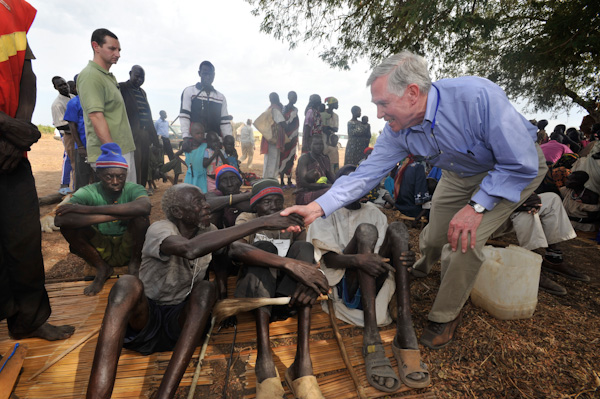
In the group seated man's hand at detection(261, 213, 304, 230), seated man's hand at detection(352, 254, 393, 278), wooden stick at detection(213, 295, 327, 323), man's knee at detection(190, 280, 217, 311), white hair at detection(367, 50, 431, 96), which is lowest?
wooden stick at detection(213, 295, 327, 323)

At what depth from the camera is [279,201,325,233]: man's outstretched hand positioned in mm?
2346

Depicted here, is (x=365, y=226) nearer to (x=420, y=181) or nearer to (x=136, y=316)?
(x=136, y=316)

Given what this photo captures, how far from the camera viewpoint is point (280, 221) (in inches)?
91.0

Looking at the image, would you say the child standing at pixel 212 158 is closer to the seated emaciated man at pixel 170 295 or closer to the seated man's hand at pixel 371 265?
the seated emaciated man at pixel 170 295

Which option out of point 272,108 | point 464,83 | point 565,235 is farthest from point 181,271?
point 272,108

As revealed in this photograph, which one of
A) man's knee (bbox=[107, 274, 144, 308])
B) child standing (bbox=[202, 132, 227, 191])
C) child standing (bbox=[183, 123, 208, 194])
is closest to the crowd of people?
man's knee (bbox=[107, 274, 144, 308])

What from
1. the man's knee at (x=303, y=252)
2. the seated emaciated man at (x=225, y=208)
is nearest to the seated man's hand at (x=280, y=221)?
the man's knee at (x=303, y=252)

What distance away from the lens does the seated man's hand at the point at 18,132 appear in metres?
1.80

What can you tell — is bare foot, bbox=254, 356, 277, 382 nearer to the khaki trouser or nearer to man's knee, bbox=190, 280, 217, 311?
man's knee, bbox=190, 280, 217, 311

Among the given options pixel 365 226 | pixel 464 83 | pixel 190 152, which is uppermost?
pixel 464 83

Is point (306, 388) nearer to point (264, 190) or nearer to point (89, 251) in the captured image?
point (264, 190)

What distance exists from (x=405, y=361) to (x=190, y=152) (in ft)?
14.1

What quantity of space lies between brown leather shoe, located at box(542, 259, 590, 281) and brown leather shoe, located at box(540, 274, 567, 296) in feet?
1.39

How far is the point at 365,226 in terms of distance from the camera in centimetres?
261
